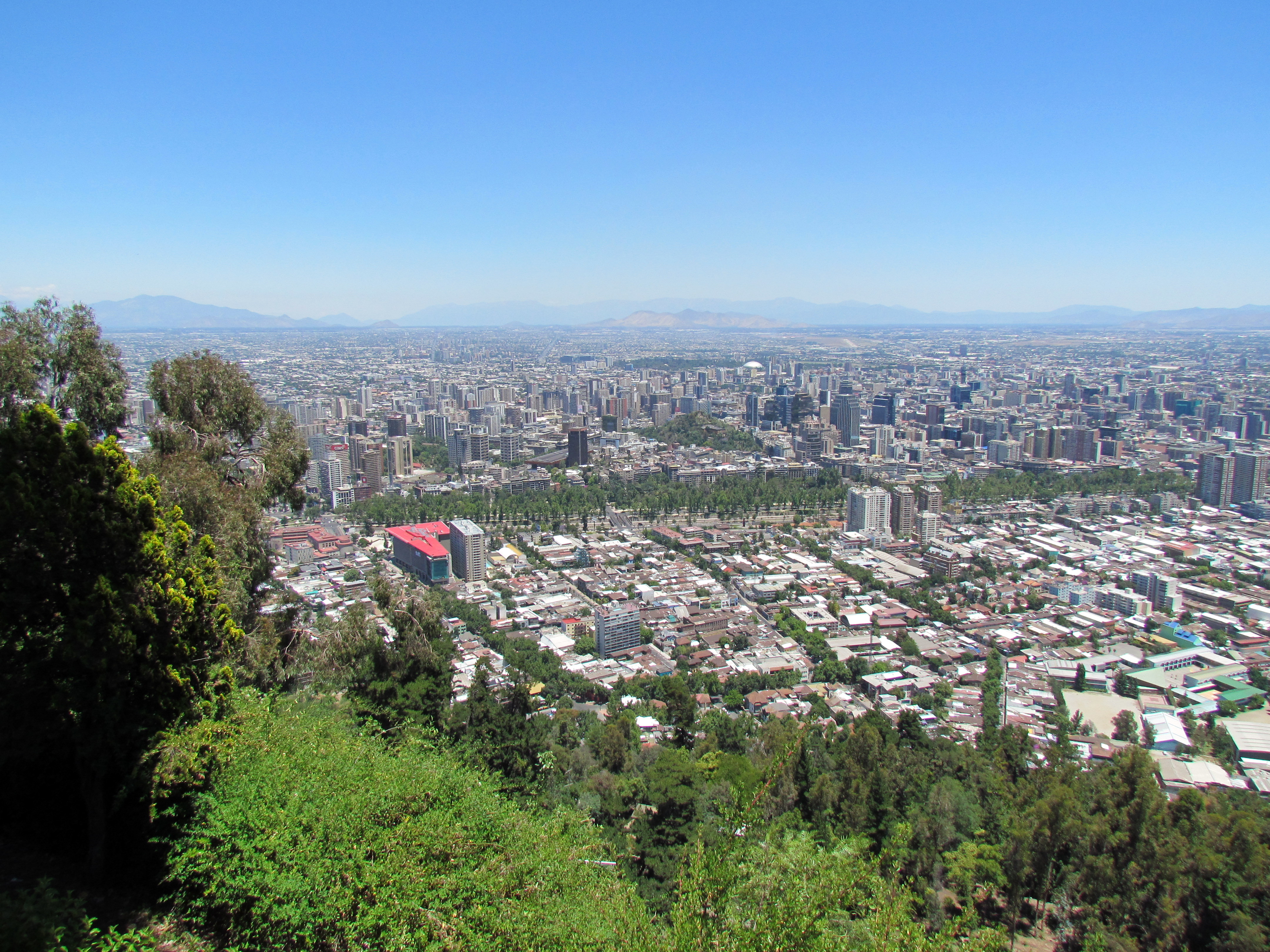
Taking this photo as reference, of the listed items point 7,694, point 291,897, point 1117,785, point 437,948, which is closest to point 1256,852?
point 1117,785

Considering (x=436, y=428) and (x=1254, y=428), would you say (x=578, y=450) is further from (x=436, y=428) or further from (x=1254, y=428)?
(x=1254, y=428)

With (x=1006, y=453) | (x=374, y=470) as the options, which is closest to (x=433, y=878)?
(x=374, y=470)

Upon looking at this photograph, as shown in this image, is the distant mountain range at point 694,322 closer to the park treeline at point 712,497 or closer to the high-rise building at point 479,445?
the high-rise building at point 479,445

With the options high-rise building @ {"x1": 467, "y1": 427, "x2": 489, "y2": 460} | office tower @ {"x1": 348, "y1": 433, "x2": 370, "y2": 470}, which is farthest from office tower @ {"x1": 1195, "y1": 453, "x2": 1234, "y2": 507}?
office tower @ {"x1": 348, "y1": 433, "x2": 370, "y2": 470}

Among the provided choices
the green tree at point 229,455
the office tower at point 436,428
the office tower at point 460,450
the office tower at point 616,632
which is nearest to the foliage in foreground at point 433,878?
the green tree at point 229,455

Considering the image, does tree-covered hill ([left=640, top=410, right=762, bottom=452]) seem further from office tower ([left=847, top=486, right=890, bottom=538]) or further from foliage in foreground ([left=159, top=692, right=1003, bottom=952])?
foliage in foreground ([left=159, top=692, right=1003, bottom=952])

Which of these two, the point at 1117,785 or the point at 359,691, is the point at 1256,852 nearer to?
the point at 1117,785
